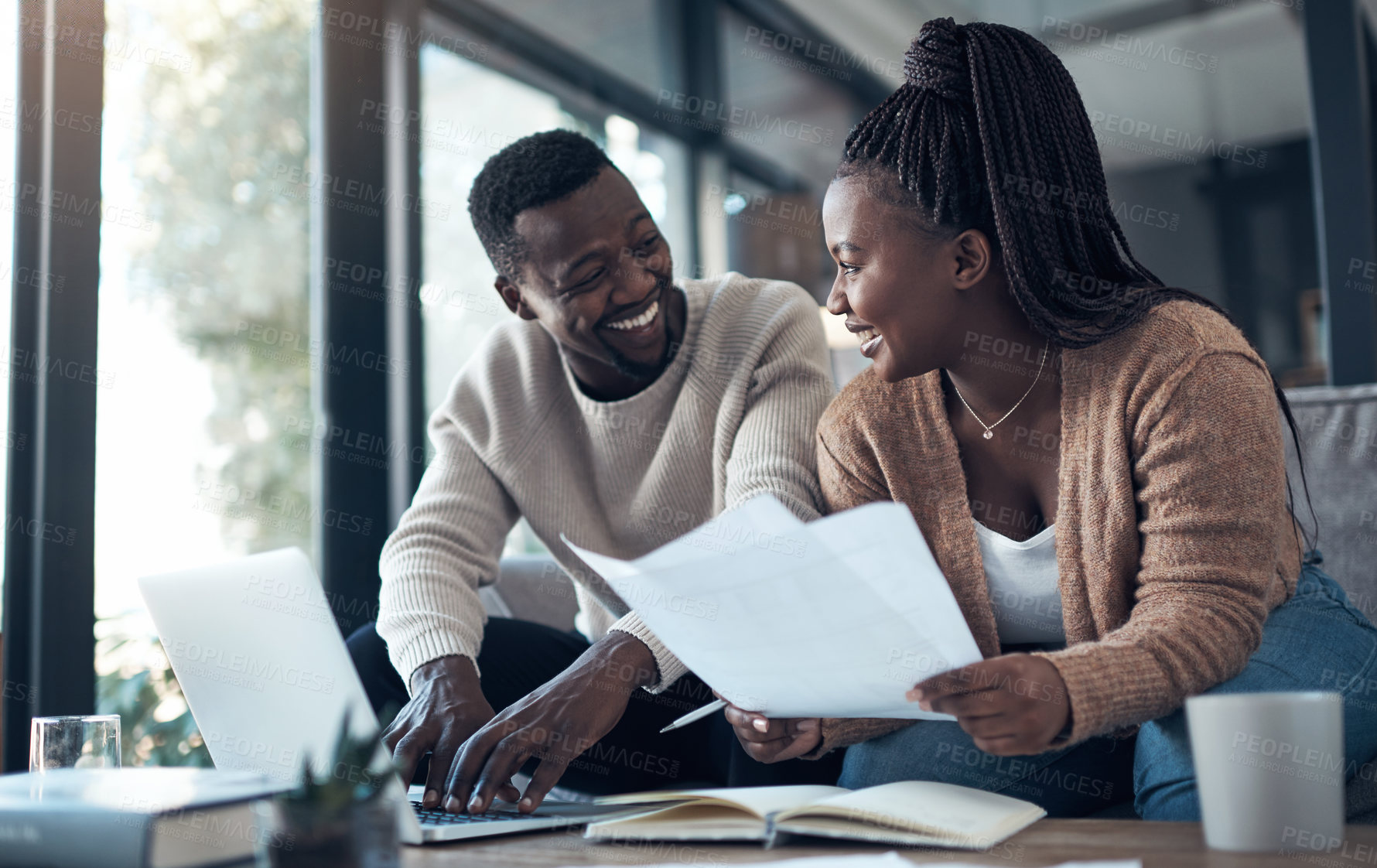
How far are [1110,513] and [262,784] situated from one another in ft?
2.37

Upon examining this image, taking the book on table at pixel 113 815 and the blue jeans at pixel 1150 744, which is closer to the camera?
the book on table at pixel 113 815

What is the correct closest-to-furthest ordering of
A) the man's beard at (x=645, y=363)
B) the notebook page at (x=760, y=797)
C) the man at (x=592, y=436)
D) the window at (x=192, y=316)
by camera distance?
the notebook page at (x=760, y=797)
the man at (x=592, y=436)
the man's beard at (x=645, y=363)
the window at (x=192, y=316)

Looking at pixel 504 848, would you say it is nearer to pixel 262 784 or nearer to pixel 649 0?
pixel 262 784

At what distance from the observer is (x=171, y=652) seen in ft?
2.79

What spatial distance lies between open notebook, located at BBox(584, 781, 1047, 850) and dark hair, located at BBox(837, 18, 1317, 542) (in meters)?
0.47

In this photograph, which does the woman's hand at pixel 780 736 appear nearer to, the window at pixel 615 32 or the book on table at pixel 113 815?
the book on table at pixel 113 815

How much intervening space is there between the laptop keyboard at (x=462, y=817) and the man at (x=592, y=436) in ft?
0.93

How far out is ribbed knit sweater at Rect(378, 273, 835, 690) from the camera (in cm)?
136

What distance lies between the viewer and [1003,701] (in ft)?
2.39

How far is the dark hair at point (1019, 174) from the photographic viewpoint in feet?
3.35

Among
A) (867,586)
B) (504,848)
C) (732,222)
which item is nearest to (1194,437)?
(867,586)

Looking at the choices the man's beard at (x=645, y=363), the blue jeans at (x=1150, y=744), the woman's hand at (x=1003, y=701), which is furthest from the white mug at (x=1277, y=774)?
the man's beard at (x=645, y=363)

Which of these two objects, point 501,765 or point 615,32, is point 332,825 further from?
point 615,32

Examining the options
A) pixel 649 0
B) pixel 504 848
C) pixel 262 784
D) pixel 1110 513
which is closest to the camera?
pixel 262 784
